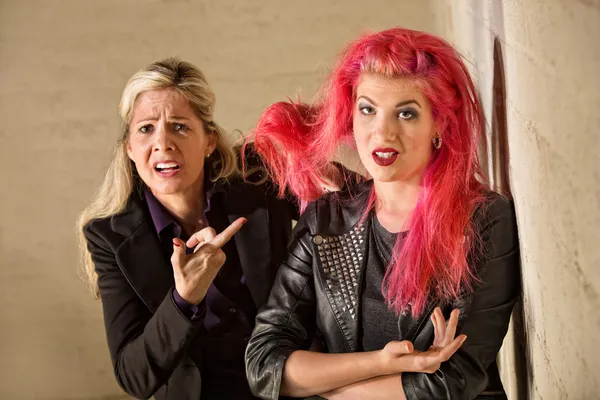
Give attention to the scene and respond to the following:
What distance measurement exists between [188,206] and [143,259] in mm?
214

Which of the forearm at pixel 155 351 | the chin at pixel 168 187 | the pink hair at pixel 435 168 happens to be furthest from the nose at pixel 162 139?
the pink hair at pixel 435 168

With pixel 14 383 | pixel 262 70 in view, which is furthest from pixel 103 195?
pixel 14 383

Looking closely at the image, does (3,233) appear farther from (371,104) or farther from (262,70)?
(371,104)

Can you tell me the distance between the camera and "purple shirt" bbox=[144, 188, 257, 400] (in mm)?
2398

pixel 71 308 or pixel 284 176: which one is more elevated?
pixel 284 176

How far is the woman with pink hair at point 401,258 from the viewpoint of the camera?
1.66m

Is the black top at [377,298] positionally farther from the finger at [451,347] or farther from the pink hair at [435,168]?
the finger at [451,347]

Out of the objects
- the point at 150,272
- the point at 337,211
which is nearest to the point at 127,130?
the point at 150,272

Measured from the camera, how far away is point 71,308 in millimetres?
4297

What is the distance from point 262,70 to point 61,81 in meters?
1.03

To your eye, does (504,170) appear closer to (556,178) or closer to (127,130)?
(556,178)

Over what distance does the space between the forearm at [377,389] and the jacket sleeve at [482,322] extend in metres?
0.02

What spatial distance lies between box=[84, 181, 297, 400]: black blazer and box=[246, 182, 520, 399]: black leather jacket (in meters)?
0.44

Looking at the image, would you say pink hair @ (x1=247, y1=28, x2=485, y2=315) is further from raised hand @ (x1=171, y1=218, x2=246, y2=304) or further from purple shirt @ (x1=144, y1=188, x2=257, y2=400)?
purple shirt @ (x1=144, y1=188, x2=257, y2=400)
